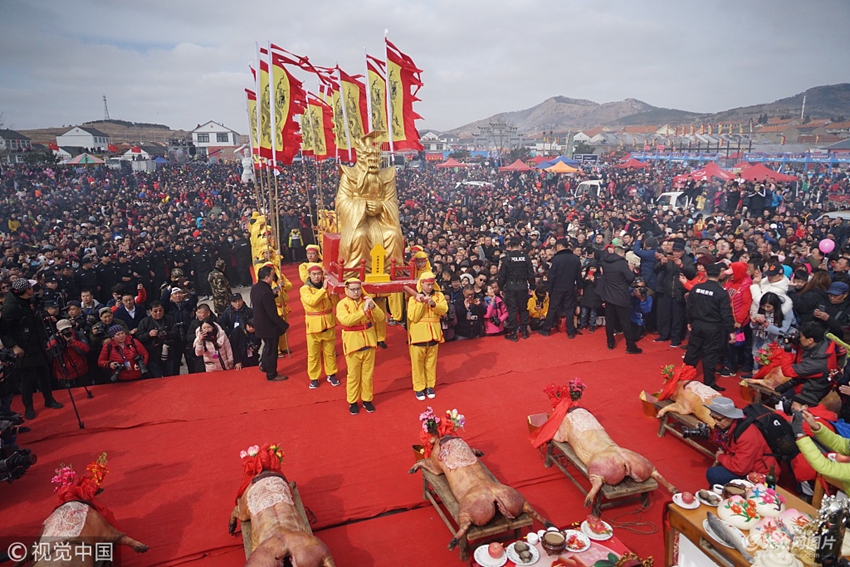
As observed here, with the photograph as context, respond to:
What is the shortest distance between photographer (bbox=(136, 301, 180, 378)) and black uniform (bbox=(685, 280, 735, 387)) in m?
7.47

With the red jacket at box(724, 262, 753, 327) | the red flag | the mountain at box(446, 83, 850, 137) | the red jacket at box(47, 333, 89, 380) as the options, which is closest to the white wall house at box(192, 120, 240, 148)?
the mountain at box(446, 83, 850, 137)

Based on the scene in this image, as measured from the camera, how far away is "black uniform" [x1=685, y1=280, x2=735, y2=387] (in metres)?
6.46

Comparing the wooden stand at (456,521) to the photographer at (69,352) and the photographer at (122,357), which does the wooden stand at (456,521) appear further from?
the photographer at (69,352)

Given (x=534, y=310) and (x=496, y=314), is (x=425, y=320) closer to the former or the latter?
(x=496, y=314)

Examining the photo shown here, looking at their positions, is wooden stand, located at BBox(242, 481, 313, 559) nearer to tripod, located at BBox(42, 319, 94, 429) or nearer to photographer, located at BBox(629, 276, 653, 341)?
tripod, located at BBox(42, 319, 94, 429)

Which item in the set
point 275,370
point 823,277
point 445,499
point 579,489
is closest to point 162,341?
point 275,370

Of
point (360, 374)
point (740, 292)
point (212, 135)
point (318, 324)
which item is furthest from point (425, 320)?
point (212, 135)

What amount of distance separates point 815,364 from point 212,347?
765 centimetres

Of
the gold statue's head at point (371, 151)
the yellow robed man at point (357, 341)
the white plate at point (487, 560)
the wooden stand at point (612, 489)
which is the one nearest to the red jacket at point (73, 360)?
the yellow robed man at point (357, 341)

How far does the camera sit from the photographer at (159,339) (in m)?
7.39

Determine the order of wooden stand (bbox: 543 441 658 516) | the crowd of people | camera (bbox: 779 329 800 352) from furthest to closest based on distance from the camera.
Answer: the crowd of people, camera (bbox: 779 329 800 352), wooden stand (bbox: 543 441 658 516)

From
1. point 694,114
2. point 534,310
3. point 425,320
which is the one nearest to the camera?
point 425,320

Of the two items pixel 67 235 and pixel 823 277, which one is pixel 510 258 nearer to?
pixel 823 277

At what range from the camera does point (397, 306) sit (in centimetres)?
997
